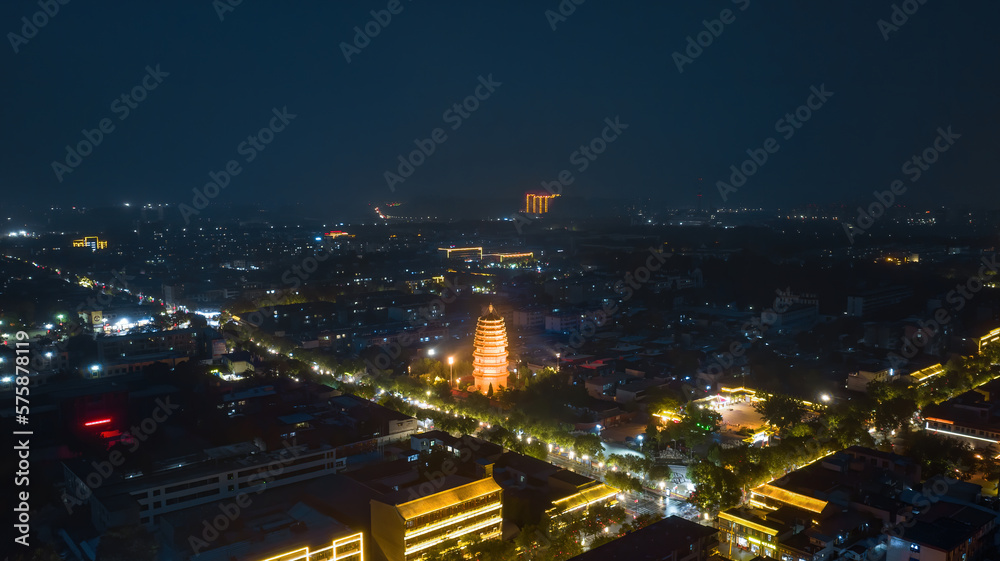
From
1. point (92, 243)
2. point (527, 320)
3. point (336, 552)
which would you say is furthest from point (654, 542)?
point (92, 243)

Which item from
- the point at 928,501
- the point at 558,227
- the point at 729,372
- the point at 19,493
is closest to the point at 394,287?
the point at 729,372

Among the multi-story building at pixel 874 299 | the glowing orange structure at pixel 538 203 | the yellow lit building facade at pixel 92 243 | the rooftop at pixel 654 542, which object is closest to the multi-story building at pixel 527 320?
the multi-story building at pixel 874 299

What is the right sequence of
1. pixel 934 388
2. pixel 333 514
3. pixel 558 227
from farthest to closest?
pixel 558 227 → pixel 934 388 → pixel 333 514

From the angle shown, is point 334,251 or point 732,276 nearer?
point 732,276

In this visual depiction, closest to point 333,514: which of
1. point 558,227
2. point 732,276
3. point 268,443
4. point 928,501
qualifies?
point 268,443

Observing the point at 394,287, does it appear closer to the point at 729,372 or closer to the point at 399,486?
the point at 729,372

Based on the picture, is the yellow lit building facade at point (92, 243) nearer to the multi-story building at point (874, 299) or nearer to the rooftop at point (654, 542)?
the multi-story building at point (874, 299)

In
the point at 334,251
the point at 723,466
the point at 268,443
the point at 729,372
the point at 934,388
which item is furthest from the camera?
the point at 334,251

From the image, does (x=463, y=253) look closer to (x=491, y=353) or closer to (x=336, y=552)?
(x=491, y=353)

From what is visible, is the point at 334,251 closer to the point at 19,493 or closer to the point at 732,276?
the point at 732,276
